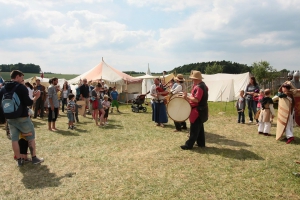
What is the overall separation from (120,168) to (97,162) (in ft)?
2.02

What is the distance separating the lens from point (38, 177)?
170 inches

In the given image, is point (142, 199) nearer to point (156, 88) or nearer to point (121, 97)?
point (156, 88)

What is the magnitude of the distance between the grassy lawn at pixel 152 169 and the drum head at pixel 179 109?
2.57 feet

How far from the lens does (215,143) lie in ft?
21.6

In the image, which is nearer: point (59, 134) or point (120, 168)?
point (120, 168)

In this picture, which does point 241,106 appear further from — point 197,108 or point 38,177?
point 38,177

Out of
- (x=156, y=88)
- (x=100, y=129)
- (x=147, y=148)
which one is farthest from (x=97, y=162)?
(x=156, y=88)

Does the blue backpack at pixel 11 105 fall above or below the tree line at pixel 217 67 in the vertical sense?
below

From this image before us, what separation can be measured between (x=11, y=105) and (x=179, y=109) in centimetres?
364

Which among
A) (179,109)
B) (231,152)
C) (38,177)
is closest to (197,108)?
(179,109)

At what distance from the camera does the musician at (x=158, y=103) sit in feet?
28.8

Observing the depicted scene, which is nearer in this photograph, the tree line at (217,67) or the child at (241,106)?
the child at (241,106)

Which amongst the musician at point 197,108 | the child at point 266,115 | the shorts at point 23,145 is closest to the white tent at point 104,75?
the child at point 266,115

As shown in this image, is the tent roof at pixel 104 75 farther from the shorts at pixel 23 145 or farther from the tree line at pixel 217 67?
the tree line at pixel 217 67
